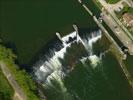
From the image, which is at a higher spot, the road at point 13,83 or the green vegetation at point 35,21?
the green vegetation at point 35,21

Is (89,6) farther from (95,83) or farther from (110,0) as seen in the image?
(95,83)

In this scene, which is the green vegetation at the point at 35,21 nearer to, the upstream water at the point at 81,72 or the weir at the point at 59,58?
the weir at the point at 59,58

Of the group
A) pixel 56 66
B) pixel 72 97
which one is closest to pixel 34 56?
pixel 56 66

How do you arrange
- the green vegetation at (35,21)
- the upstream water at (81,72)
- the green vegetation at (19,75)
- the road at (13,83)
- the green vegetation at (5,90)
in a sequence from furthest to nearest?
the green vegetation at (35,21), the upstream water at (81,72), the road at (13,83), the green vegetation at (5,90), the green vegetation at (19,75)

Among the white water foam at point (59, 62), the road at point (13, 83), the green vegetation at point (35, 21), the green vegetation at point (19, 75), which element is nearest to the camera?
the green vegetation at point (19, 75)

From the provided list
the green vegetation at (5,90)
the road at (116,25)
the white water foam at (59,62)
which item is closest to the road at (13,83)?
the green vegetation at (5,90)

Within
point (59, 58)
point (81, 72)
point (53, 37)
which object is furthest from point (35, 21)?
point (81, 72)

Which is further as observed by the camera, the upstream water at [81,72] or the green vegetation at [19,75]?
the upstream water at [81,72]

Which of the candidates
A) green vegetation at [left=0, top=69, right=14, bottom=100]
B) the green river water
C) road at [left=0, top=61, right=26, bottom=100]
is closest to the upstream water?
the green river water
